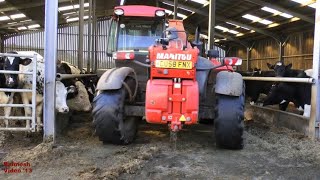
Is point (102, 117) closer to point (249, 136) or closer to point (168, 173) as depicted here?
point (168, 173)

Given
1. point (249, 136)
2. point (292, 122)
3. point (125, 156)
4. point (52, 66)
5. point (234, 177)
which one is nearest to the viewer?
point (234, 177)

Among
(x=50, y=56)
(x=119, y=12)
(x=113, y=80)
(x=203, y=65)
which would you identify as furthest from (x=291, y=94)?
(x=50, y=56)

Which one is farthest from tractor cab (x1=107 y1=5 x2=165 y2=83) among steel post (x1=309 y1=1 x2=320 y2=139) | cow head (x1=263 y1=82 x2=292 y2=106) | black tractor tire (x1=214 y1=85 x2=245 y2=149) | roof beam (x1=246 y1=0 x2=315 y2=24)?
roof beam (x1=246 y1=0 x2=315 y2=24)

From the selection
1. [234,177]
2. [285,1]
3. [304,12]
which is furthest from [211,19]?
→ [234,177]

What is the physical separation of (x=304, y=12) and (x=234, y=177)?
14.3 m

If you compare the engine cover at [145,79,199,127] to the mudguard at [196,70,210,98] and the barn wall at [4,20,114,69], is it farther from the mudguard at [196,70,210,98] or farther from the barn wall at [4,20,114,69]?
the barn wall at [4,20,114,69]

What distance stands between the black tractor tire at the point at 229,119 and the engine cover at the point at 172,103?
0.39 metres

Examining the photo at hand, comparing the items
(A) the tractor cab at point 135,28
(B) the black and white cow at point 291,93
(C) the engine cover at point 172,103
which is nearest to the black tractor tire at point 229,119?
(C) the engine cover at point 172,103

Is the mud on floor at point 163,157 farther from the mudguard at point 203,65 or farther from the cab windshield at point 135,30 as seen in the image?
the cab windshield at point 135,30

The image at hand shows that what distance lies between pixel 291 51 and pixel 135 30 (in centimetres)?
1629

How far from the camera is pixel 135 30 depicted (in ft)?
24.9

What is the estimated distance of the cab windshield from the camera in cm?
753

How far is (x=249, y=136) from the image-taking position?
23.1ft

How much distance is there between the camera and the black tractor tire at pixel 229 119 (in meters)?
5.55
